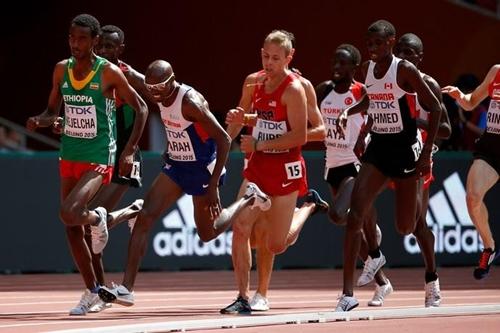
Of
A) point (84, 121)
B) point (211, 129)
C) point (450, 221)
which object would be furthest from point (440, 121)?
point (450, 221)

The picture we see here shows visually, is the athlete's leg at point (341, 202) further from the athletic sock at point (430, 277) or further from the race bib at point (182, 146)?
the race bib at point (182, 146)

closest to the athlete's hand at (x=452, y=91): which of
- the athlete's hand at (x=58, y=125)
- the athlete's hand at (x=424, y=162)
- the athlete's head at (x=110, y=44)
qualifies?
the athlete's hand at (x=424, y=162)

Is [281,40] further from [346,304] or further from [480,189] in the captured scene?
[480,189]

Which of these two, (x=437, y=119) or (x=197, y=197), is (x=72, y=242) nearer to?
(x=197, y=197)

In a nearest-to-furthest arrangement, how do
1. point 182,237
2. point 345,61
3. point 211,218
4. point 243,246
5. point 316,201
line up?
point 211,218 < point 243,246 < point 316,201 < point 345,61 < point 182,237

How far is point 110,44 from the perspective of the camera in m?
14.8

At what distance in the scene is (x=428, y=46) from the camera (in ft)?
88.0

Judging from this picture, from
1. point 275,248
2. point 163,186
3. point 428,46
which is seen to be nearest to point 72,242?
point 163,186

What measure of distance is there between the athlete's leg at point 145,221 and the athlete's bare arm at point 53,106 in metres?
1.13

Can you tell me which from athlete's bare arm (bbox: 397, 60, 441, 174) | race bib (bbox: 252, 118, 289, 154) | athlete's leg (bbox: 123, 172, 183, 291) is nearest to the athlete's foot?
athlete's leg (bbox: 123, 172, 183, 291)

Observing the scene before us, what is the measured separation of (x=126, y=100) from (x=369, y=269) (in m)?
3.05

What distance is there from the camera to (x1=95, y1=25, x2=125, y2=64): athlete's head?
580 inches

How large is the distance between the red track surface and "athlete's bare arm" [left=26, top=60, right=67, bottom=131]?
1687 millimetres

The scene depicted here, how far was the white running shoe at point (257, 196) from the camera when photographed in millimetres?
13375
